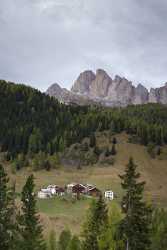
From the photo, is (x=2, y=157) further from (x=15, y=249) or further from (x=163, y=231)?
(x=15, y=249)

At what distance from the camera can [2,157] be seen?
19850 cm

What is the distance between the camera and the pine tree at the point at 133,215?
129ft

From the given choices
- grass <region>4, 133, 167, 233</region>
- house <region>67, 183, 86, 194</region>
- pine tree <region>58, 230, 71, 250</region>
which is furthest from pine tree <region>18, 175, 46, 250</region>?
house <region>67, 183, 86, 194</region>

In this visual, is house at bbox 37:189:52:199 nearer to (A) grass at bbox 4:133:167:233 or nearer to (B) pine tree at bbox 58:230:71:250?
(A) grass at bbox 4:133:167:233

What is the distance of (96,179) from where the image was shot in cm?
16762

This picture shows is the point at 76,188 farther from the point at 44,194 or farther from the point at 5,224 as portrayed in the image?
the point at 5,224

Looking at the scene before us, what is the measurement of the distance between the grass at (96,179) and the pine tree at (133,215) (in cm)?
7598

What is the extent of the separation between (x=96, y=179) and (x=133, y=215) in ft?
423

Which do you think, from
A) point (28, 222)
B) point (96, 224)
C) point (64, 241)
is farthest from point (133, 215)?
point (64, 241)

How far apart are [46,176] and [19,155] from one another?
22918 mm

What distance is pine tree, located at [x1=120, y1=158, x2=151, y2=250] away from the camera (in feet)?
129

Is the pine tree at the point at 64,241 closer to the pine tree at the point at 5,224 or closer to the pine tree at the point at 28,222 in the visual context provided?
the pine tree at the point at 28,222

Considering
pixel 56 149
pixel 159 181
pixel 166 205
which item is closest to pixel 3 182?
pixel 166 205

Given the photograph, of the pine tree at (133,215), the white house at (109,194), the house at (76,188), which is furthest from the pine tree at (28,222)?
the house at (76,188)
